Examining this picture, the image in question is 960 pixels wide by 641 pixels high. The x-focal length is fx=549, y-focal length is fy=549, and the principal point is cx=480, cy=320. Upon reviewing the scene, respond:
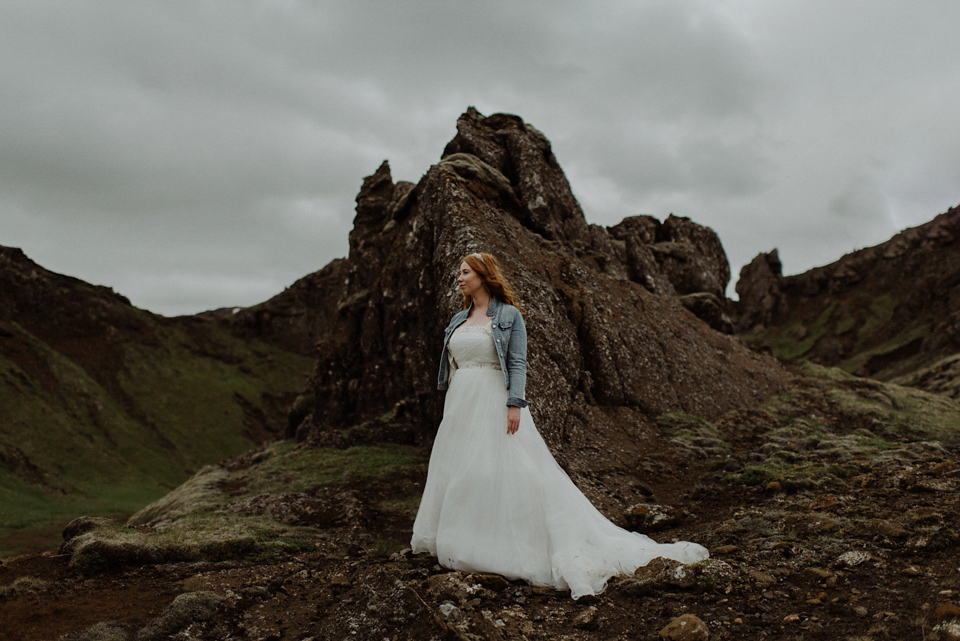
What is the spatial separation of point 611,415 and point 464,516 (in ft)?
37.4

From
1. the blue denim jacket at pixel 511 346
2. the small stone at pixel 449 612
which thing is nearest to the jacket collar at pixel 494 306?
the blue denim jacket at pixel 511 346

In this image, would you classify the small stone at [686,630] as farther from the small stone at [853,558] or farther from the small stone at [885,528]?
the small stone at [885,528]

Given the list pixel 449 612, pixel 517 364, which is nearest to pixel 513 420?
pixel 517 364

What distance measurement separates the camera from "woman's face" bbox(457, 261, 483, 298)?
28.7 feet

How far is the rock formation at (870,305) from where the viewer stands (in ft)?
305

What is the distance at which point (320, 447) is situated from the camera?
83.2ft

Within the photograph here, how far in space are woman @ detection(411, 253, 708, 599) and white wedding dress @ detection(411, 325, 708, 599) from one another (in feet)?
0.05

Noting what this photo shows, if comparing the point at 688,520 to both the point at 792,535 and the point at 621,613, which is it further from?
the point at 621,613

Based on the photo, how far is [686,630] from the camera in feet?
18.3

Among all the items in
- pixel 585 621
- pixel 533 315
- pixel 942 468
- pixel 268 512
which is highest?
pixel 533 315

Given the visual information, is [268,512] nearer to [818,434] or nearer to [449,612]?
[449,612]

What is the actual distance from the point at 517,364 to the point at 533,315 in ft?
28.4

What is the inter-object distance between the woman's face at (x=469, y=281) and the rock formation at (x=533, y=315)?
615 cm

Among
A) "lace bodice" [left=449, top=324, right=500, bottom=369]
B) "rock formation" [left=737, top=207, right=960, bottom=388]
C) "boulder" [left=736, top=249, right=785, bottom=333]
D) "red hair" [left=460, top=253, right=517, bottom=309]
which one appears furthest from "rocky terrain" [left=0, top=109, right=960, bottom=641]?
"boulder" [left=736, top=249, right=785, bottom=333]
